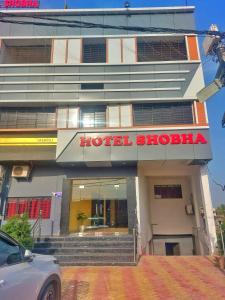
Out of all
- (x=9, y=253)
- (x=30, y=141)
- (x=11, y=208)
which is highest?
(x=30, y=141)

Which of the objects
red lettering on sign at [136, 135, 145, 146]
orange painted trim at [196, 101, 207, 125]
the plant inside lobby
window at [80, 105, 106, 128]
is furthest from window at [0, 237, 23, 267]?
orange painted trim at [196, 101, 207, 125]

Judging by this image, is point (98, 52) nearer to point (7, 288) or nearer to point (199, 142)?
point (199, 142)

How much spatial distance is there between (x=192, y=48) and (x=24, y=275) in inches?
548

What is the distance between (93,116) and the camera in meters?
13.0

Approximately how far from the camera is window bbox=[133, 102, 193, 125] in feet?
41.6

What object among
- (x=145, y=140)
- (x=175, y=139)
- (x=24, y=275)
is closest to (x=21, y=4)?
(x=145, y=140)

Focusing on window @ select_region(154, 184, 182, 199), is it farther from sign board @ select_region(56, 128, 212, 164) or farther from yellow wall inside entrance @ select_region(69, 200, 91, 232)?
yellow wall inside entrance @ select_region(69, 200, 91, 232)

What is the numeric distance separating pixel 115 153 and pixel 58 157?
2734 millimetres

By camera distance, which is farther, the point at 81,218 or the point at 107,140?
the point at 81,218

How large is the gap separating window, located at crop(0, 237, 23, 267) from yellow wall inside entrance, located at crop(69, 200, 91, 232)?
29.8 ft

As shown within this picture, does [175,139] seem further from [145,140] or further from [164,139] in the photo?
[145,140]

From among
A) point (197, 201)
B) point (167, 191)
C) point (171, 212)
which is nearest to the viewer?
point (197, 201)

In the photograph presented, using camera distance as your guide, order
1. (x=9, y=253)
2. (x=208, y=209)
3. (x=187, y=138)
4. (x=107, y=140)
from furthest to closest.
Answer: (x=107, y=140)
(x=187, y=138)
(x=208, y=209)
(x=9, y=253)

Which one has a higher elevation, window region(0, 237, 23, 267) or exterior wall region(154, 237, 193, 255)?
window region(0, 237, 23, 267)
